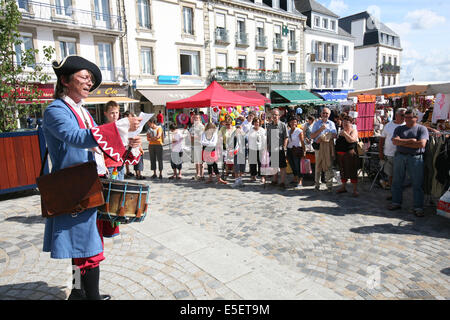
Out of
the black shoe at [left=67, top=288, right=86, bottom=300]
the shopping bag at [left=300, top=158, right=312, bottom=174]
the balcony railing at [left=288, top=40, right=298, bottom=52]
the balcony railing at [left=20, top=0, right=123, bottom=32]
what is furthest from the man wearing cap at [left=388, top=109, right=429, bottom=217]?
the balcony railing at [left=288, top=40, right=298, bottom=52]

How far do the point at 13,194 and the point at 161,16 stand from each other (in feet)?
59.3

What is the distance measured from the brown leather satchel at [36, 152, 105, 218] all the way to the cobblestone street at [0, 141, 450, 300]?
1201 mm

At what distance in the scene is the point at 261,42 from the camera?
2758 centimetres

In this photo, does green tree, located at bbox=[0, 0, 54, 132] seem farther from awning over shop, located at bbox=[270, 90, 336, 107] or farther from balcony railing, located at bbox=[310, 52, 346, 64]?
balcony railing, located at bbox=[310, 52, 346, 64]

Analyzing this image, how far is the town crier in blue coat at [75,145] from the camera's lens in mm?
1938

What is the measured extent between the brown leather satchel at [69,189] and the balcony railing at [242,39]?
25.7 meters

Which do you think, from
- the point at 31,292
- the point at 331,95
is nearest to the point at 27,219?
the point at 31,292

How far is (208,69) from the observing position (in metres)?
24.3

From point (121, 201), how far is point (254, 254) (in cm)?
201

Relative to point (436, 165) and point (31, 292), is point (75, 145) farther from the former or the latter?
point (436, 165)

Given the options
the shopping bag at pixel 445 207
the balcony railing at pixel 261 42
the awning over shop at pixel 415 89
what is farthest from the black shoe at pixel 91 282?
the balcony railing at pixel 261 42

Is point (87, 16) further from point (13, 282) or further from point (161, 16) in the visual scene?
point (13, 282)
